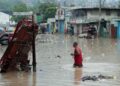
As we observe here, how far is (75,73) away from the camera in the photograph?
17562 mm

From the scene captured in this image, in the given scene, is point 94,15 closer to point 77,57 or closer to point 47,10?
point 47,10

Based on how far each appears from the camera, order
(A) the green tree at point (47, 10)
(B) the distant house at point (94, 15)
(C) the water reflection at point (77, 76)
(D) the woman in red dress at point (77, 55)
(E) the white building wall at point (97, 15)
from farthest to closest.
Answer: (A) the green tree at point (47, 10), (E) the white building wall at point (97, 15), (B) the distant house at point (94, 15), (D) the woman in red dress at point (77, 55), (C) the water reflection at point (77, 76)

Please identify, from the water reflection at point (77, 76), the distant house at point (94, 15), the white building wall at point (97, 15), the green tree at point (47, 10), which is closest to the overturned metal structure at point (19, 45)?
the water reflection at point (77, 76)

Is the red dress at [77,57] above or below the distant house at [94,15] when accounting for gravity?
below

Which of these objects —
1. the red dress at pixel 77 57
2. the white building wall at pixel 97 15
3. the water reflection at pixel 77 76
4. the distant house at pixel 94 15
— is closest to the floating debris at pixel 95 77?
the water reflection at pixel 77 76

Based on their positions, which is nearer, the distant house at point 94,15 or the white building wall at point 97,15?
the distant house at point 94,15

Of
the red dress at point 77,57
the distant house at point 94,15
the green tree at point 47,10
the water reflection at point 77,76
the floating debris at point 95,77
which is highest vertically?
the green tree at point 47,10

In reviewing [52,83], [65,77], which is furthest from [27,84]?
[65,77]

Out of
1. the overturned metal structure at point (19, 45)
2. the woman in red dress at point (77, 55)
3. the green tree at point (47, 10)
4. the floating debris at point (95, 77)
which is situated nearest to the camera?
the floating debris at point (95, 77)

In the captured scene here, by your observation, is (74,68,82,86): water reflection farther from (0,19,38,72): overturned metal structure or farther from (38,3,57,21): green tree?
(38,3,57,21): green tree

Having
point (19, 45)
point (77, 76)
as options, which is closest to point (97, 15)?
point (19, 45)

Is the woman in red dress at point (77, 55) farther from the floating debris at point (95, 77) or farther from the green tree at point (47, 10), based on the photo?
the green tree at point (47, 10)

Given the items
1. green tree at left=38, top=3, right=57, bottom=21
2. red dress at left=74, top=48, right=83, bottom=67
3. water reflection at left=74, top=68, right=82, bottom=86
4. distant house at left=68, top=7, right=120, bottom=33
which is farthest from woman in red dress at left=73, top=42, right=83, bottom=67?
green tree at left=38, top=3, right=57, bottom=21

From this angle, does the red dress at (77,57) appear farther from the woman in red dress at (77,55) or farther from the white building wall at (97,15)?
the white building wall at (97,15)
